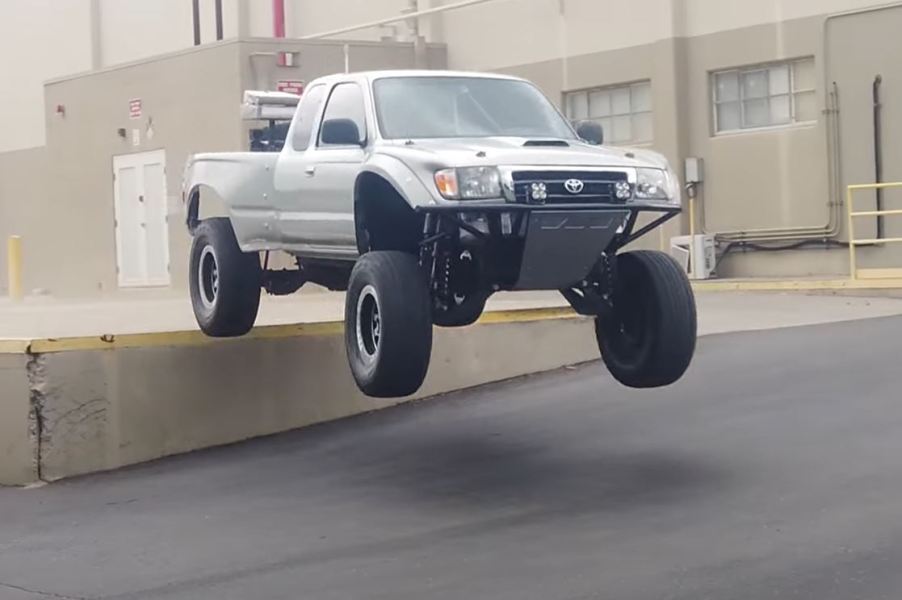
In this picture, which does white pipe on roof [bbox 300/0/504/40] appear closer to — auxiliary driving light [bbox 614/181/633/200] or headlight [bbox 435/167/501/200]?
auxiliary driving light [bbox 614/181/633/200]

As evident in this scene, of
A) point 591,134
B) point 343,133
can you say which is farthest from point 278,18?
point 343,133

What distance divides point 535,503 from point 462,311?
152cm

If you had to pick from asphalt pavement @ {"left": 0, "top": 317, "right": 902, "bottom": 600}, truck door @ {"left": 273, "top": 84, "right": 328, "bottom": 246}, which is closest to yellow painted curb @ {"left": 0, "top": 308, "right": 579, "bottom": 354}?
asphalt pavement @ {"left": 0, "top": 317, "right": 902, "bottom": 600}

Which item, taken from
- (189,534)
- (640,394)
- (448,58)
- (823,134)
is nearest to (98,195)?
(448,58)

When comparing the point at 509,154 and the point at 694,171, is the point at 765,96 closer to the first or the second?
the point at 694,171

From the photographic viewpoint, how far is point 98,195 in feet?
93.2

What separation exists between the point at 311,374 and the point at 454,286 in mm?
3477

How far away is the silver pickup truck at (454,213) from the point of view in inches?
356

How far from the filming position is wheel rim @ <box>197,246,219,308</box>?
40.0ft

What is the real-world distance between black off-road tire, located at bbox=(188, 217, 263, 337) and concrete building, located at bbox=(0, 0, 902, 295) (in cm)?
1137

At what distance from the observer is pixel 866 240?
66.6 feet

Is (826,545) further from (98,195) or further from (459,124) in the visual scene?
(98,195)

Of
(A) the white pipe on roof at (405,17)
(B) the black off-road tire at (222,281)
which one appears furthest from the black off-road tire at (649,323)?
(A) the white pipe on roof at (405,17)

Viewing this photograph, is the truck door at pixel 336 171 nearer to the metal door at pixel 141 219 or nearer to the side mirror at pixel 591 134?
the side mirror at pixel 591 134
